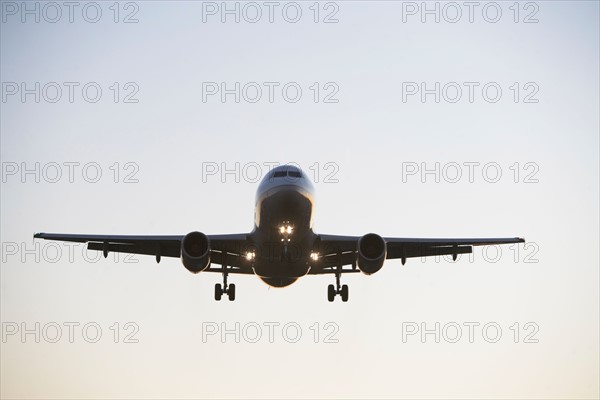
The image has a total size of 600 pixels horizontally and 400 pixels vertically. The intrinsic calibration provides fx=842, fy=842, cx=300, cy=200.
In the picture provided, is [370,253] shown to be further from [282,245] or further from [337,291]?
[337,291]

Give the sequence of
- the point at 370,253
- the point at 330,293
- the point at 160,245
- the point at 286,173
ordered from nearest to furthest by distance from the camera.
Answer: the point at 286,173 < the point at 370,253 < the point at 160,245 < the point at 330,293

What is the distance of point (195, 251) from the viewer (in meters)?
27.5

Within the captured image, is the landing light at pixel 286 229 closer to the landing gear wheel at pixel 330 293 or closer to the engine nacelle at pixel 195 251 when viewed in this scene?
the engine nacelle at pixel 195 251

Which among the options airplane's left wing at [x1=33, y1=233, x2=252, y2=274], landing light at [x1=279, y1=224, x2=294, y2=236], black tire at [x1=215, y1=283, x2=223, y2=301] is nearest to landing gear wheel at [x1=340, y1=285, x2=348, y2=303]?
airplane's left wing at [x1=33, y1=233, x2=252, y2=274]

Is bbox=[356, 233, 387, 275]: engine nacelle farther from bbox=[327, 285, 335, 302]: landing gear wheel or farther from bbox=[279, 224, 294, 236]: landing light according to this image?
bbox=[327, 285, 335, 302]: landing gear wheel

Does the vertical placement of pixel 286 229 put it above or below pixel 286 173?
below

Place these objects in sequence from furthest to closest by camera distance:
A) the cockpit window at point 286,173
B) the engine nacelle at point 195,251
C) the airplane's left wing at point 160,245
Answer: the airplane's left wing at point 160,245, the cockpit window at point 286,173, the engine nacelle at point 195,251

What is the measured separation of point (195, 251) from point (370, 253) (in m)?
5.80

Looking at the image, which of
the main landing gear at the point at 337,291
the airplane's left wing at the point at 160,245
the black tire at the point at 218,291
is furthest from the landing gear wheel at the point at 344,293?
the black tire at the point at 218,291

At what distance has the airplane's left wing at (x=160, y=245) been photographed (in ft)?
99.2

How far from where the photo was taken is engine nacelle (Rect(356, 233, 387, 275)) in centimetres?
2783

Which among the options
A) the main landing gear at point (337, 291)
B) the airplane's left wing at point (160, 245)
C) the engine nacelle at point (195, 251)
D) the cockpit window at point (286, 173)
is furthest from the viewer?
the main landing gear at point (337, 291)

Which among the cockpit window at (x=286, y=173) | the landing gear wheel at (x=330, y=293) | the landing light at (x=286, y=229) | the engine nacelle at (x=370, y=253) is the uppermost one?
the cockpit window at (x=286, y=173)

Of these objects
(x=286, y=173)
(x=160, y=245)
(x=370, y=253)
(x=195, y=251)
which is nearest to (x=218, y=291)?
(x=160, y=245)
